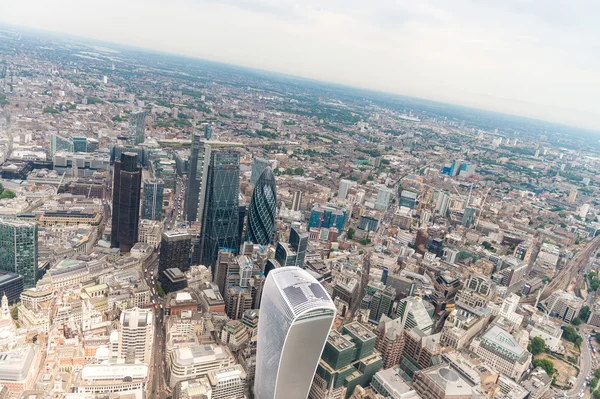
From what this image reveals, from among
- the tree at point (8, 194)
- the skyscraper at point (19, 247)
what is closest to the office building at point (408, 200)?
the skyscraper at point (19, 247)

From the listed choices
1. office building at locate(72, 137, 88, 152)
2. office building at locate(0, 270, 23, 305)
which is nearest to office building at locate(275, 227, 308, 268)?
office building at locate(0, 270, 23, 305)

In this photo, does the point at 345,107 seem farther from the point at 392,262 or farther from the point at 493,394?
the point at 493,394

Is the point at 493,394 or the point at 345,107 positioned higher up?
the point at 345,107

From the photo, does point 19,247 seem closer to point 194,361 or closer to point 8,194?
point 194,361

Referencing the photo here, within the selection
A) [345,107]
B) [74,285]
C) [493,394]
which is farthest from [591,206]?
[345,107]

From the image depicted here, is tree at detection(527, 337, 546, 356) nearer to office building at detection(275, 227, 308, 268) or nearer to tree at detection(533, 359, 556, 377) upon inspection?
tree at detection(533, 359, 556, 377)

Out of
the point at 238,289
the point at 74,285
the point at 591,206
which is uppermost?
the point at 591,206
